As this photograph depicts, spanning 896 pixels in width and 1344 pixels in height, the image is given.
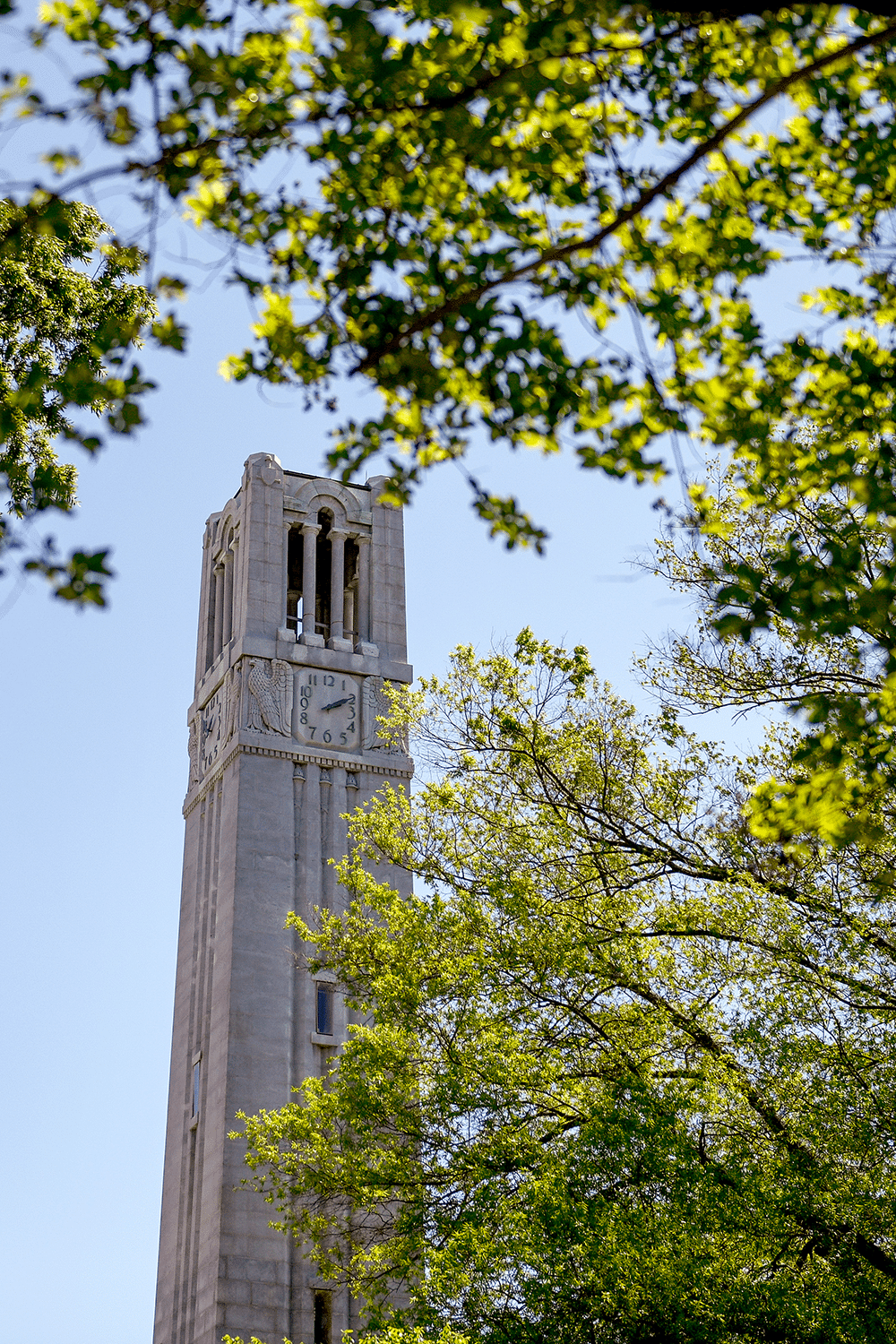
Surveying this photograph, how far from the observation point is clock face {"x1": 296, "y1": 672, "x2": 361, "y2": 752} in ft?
139

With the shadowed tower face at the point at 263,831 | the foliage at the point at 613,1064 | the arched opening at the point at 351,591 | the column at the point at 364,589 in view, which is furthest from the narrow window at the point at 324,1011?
the foliage at the point at 613,1064

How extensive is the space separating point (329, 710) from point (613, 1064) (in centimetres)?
2572

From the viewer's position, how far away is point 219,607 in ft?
155

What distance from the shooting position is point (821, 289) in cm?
959

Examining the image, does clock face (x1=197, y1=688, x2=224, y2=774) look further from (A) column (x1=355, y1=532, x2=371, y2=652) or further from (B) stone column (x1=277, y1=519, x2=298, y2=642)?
(A) column (x1=355, y1=532, x2=371, y2=652)

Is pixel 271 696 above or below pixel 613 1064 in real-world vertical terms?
above

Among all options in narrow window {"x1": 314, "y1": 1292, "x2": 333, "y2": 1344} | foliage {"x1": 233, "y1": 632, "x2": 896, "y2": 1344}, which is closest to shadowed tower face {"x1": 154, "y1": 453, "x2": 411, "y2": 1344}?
narrow window {"x1": 314, "y1": 1292, "x2": 333, "y2": 1344}

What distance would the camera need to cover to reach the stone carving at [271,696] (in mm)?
41812

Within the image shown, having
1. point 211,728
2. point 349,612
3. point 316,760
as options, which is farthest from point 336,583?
point 316,760

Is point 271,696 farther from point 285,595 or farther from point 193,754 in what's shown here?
point 193,754

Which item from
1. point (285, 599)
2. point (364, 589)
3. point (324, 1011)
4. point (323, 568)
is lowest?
point (324, 1011)

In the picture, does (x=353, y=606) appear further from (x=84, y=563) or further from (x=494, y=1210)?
(x=84, y=563)

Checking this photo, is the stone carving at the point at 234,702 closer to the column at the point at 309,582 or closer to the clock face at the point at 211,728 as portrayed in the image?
the clock face at the point at 211,728

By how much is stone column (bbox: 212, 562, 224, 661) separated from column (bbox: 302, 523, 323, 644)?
115 inches
